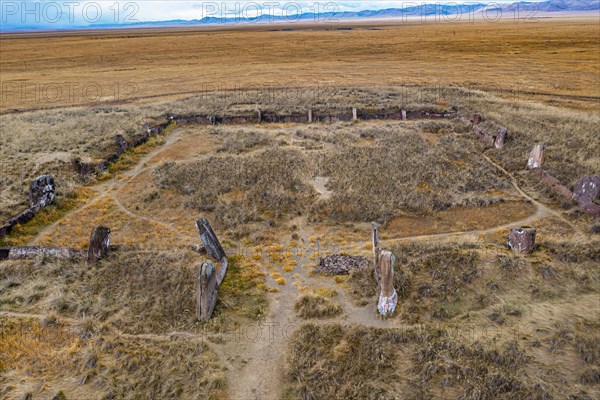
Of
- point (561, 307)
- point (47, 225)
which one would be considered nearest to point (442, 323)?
point (561, 307)

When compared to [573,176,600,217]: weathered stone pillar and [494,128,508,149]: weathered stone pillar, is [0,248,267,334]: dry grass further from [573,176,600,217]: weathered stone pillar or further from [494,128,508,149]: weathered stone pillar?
[494,128,508,149]: weathered stone pillar

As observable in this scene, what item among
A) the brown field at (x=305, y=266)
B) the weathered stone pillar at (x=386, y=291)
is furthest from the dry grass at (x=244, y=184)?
the weathered stone pillar at (x=386, y=291)

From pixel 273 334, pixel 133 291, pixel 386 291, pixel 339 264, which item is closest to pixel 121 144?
pixel 133 291

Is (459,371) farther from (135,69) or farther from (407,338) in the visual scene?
(135,69)

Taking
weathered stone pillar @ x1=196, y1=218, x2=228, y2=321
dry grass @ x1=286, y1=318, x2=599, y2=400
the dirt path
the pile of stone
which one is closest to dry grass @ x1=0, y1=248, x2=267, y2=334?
weathered stone pillar @ x1=196, y1=218, x2=228, y2=321

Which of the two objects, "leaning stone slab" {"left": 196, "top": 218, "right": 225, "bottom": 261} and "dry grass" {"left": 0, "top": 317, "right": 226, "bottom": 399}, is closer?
"dry grass" {"left": 0, "top": 317, "right": 226, "bottom": 399}

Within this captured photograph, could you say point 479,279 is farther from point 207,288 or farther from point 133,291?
point 133,291
